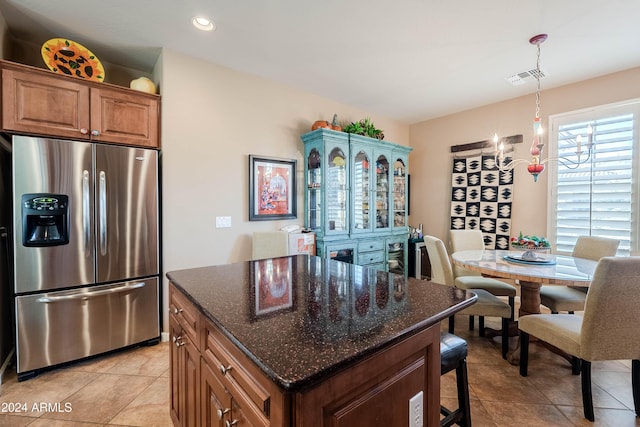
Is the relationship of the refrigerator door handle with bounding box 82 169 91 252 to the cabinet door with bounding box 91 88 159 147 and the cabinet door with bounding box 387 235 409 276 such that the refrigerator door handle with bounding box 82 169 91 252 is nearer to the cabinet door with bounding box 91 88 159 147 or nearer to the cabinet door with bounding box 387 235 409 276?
the cabinet door with bounding box 91 88 159 147

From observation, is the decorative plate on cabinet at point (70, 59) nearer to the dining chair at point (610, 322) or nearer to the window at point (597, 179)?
the dining chair at point (610, 322)

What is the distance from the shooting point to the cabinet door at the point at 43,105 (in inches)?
80.9

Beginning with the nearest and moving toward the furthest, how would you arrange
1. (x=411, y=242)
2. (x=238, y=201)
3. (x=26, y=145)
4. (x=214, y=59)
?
(x=26, y=145), (x=214, y=59), (x=238, y=201), (x=411, y=242)

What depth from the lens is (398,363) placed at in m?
0.90

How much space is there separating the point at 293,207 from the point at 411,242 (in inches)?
85.0

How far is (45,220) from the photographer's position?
2.16 metres

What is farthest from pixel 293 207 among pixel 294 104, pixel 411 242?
pixel 411 242

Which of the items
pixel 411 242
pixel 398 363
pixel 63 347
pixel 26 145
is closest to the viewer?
pixel 398 363

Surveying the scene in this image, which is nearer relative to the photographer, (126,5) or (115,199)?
(126,5)

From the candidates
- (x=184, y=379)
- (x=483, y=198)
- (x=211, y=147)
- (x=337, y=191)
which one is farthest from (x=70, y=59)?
(x=483, y=198)

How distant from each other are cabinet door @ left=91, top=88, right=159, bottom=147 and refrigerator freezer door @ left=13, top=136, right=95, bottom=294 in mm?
215

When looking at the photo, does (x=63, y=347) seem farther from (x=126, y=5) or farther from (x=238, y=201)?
(x=126, y=5)

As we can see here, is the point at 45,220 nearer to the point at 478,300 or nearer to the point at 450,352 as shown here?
the point at 450,352

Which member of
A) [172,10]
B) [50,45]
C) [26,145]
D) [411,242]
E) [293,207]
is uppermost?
[172,10]
